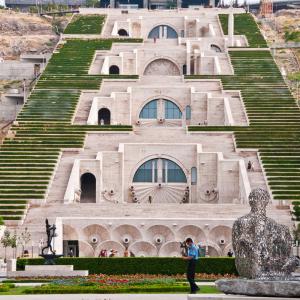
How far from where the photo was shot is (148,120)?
95.8 meters

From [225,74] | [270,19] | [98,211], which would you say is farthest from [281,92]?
[270,19]

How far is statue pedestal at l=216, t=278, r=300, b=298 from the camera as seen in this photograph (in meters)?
28.3

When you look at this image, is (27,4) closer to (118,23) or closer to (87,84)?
(118,23)

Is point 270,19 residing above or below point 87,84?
above

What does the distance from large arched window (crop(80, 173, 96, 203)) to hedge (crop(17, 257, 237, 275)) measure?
27.4 metres

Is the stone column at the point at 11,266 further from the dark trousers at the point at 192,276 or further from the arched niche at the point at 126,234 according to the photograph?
the dark trousers at the point at 192,276

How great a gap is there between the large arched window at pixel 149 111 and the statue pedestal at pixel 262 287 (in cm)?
6739

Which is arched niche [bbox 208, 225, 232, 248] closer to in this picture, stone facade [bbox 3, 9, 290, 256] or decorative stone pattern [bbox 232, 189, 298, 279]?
stone facade [bbox 3, 9, 290, 256]

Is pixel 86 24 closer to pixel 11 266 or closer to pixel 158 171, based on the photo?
pixel 158 171

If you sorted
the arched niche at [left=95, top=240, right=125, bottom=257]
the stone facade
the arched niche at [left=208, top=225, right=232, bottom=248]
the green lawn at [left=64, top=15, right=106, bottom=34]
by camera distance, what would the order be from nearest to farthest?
the arched niche at [left=208, top=225, right=232, bottom=248], the arched niche at [left=95, top=240, right=125, bottom=257], the stone facade, the green lawn at [left=64, top=15, right=106, bottom=34]

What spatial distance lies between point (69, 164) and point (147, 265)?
28.0 metres

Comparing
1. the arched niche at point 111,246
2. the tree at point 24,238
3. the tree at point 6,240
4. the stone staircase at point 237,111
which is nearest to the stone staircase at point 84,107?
the stone staircase at point 237,111

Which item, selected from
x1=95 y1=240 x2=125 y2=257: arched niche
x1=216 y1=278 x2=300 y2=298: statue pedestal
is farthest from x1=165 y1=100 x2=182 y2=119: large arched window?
x1=216 y1=278 x2=300 y2=298: statue pedestal

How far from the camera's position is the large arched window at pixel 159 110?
3784 inches
